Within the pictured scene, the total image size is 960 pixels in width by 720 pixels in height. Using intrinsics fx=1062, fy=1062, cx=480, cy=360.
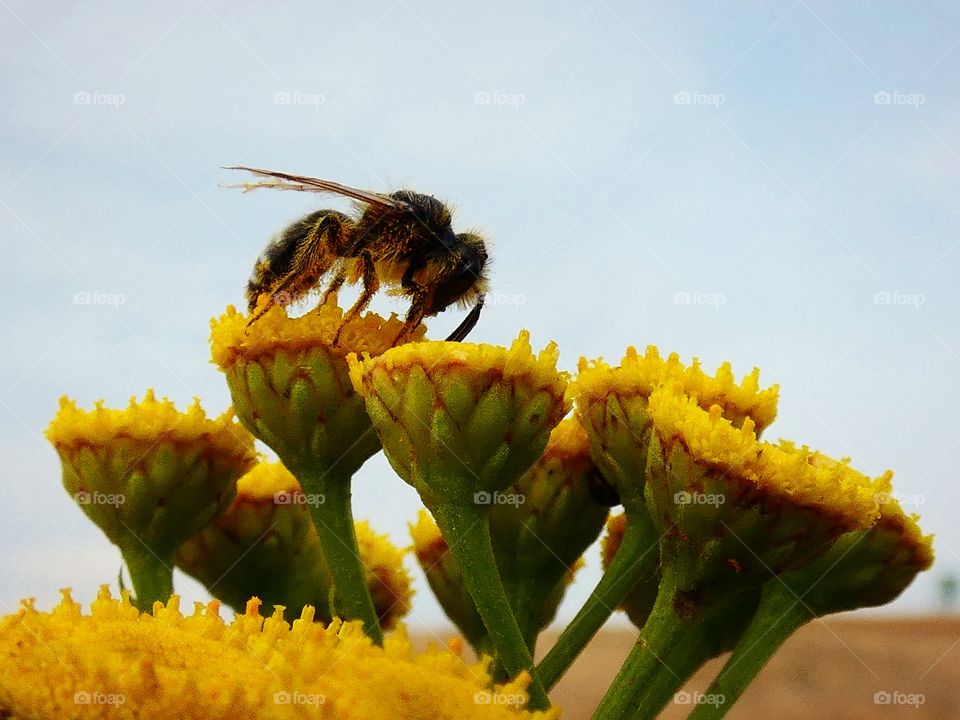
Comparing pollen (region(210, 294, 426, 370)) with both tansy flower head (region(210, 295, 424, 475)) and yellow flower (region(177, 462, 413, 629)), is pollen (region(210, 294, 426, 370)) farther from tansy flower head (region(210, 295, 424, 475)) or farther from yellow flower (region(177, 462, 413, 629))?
yellow flower (region(177, 462, 413, 629))

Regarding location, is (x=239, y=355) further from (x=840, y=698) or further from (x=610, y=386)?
(x=840, y=698)

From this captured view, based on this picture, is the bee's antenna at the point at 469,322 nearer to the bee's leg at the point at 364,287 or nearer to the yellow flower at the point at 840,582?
the bee's leg at the point at 364,287

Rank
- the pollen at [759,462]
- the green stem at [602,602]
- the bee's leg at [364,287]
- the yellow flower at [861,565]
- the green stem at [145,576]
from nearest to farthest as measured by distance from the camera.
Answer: the pollen at [759,462], the green stem at [602,602], the bee's leg at [364,287], the yellow flower at [861,565], the green stem at [145,576]

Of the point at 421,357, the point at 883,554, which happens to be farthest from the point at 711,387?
the point at 421,357

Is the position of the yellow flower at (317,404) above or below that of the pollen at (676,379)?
below

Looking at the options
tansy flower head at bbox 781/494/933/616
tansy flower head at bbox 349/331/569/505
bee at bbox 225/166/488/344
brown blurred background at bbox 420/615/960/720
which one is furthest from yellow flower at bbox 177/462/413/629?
brown blurred background at bbox 420/615/960/720
